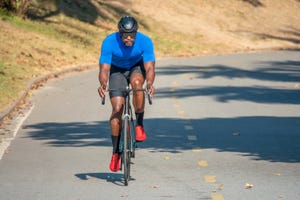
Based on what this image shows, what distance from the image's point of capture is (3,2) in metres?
38.3

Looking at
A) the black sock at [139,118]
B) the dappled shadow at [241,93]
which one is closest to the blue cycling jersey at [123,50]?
the black sock at [139,118]

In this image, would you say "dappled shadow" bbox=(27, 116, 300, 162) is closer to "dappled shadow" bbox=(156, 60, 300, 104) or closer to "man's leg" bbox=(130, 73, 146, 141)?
"man's leg" bbox=(130, 73, 146, 141)

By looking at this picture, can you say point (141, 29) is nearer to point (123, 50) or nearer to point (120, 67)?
point (120, 67)

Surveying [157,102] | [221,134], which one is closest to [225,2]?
[157,102]

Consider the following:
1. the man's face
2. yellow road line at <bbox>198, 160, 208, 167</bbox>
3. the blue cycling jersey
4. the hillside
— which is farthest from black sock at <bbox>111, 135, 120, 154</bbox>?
the hillside

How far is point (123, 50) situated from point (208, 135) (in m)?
5.46

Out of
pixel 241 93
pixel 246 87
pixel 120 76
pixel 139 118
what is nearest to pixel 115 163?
pixel 139 118

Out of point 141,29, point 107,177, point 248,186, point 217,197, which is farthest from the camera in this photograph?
point 141,29

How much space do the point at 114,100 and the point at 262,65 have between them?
24435mm

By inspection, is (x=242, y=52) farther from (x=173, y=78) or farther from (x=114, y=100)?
(x=114, y=100)

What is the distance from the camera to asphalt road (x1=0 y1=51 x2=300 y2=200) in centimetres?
1123

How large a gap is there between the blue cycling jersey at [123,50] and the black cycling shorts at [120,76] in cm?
17

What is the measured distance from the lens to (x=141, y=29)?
4778cm

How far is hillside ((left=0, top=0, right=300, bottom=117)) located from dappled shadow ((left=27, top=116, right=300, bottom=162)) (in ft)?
16.3
